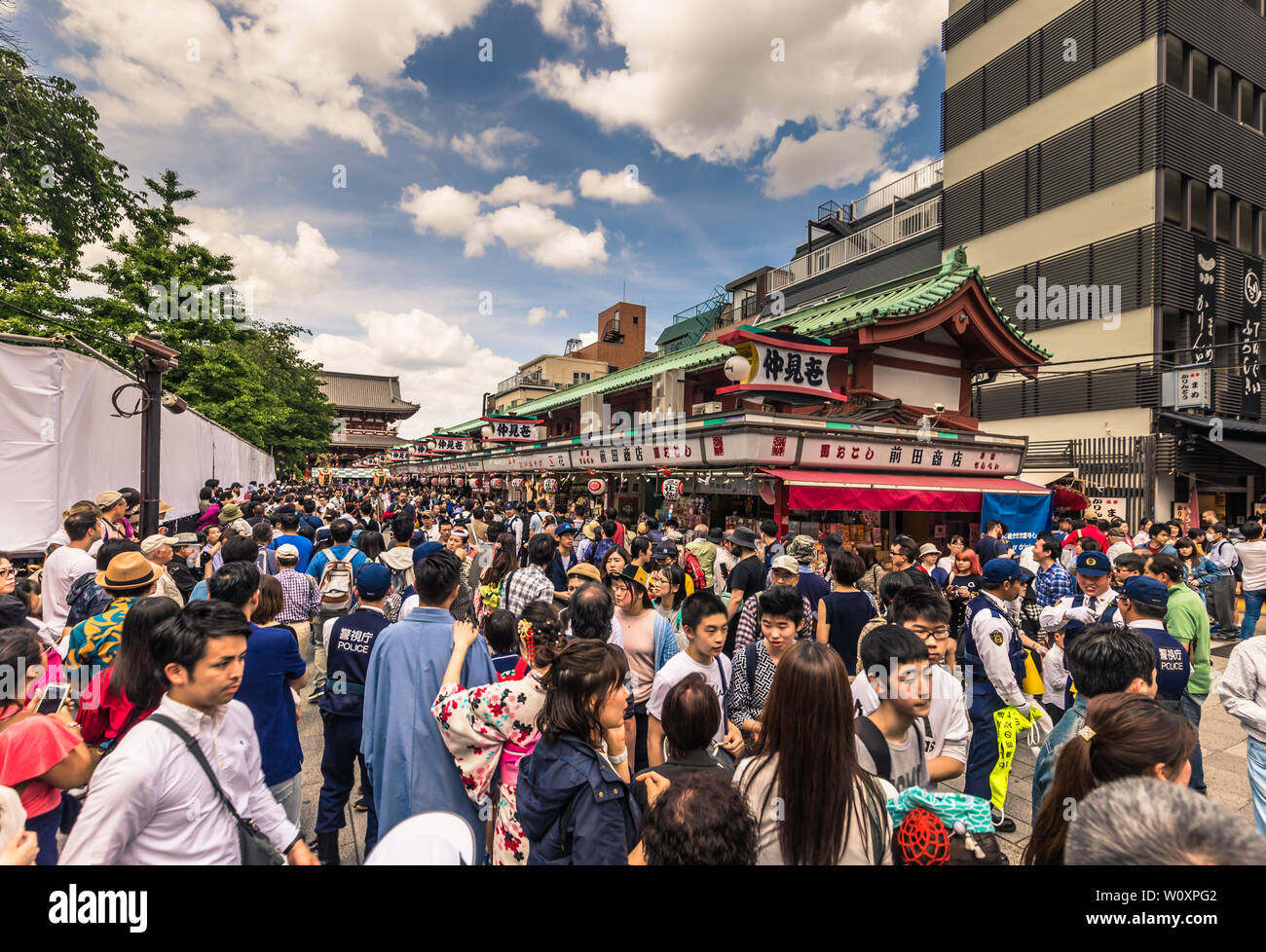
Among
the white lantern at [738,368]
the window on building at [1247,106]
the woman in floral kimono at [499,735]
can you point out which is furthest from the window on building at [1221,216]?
the woman in floral kimono at [499,735]

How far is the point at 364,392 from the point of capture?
6369 centimetres

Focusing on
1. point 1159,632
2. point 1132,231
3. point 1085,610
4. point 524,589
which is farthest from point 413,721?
point 1132,231

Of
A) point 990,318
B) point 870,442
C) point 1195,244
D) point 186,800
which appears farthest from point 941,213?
point 186,800

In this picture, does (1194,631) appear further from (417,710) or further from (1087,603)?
(417,710)

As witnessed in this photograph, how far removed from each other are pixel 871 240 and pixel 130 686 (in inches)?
1073

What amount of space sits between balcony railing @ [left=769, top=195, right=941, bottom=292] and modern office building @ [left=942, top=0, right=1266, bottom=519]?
2.76 metres

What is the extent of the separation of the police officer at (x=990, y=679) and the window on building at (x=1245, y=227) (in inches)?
893

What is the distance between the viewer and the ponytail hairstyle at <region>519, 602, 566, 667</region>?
2.65 m

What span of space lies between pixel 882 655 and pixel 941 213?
2442cm

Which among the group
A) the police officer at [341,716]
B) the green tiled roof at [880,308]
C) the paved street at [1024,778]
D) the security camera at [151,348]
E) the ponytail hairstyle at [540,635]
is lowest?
the paved street at [1024,778]

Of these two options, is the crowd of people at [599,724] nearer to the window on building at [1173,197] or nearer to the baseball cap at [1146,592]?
the baseball cap at [1146,592]

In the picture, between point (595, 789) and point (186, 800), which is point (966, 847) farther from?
point (186, 800)

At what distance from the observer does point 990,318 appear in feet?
39.6

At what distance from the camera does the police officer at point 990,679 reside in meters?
4.04
